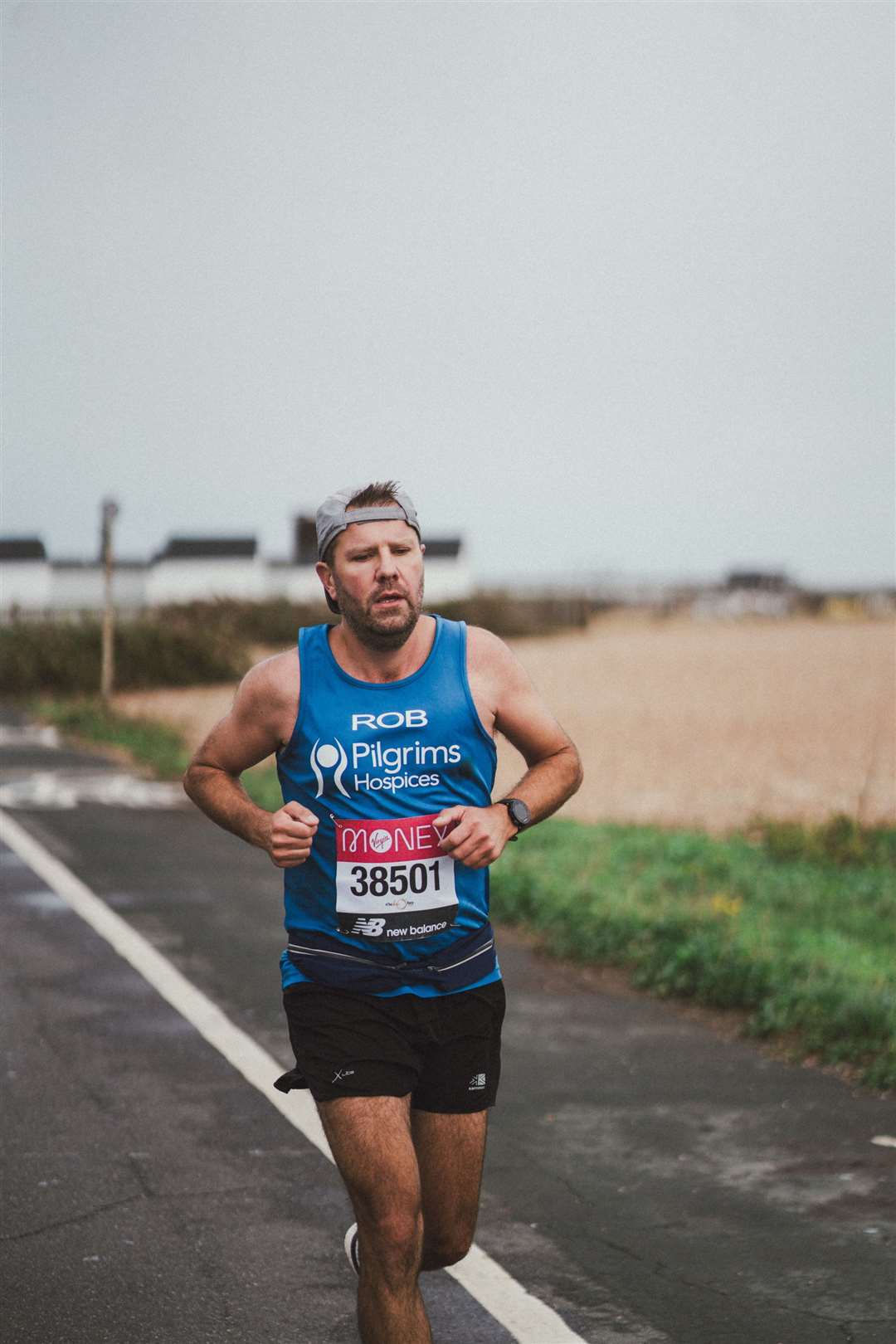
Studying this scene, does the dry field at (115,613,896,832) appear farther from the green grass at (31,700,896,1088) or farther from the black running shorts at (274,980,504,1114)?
the black running shorts at (274,980,504,1114)

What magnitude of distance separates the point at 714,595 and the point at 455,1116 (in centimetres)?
9720

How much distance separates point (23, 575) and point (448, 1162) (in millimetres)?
40116

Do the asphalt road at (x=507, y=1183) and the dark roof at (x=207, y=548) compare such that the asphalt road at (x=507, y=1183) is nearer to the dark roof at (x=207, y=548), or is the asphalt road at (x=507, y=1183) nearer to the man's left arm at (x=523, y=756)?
the man's left arm at (x=523, y=756)

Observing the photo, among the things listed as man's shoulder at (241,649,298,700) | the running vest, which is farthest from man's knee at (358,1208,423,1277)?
man's shoulder at (241,649,298,700)

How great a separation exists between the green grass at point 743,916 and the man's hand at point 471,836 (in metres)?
3.77

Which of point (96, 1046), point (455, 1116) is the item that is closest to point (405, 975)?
point (455, 1116)

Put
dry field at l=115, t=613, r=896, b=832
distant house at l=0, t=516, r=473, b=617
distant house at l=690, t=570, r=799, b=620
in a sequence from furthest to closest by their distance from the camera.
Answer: distant house at l=690, t=570, r=799, b=620, distant house at l=0, t=516, r=473, b=617, dry field at l=115, t=613, r=896, b=832

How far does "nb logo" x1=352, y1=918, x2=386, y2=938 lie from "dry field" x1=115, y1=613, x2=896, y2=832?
10.2 m

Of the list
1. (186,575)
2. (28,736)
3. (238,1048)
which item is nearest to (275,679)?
(238,1048)

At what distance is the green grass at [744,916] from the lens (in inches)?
315

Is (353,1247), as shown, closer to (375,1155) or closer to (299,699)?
(375,1155)

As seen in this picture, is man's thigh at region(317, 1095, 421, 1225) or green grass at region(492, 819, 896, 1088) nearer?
man's thigh at region(317, 1095, 421, 1225)

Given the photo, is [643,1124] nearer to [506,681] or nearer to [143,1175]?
[143,1175]

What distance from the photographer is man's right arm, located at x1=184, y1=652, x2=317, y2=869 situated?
154 inches
